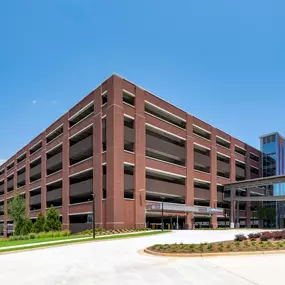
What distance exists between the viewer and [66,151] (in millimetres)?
58750

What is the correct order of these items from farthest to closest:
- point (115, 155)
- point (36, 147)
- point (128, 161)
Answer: point (36, 147), point (128, 161), point (115, 155)

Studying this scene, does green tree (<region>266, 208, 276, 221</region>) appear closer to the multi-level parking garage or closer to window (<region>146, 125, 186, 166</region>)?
the multi-level parking garage

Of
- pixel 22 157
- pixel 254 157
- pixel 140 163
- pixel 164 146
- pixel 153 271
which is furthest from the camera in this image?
pixel 22 157

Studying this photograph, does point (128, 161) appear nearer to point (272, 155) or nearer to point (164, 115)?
point (164, 115)

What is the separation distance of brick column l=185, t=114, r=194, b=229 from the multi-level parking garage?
0.17 m

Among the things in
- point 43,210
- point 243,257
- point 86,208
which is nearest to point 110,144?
point 86,208

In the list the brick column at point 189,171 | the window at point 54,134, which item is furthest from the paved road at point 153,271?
the window at point 54,134

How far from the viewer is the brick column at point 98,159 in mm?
47206

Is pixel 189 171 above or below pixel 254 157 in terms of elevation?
below

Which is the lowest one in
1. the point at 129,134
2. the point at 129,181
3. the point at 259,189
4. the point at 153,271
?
the point at 259,189

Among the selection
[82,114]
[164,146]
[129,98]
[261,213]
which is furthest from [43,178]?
[261,213]

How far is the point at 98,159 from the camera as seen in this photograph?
49.1 metres

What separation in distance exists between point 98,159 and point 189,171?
17896mm

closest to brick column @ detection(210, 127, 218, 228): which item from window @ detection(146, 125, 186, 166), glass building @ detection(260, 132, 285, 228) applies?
window @ detection(146, 125, 186, 166)
